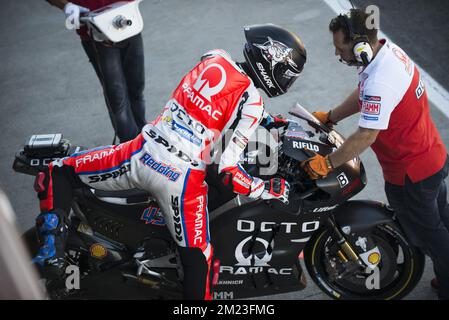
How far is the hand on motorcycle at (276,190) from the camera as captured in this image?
10.2ft

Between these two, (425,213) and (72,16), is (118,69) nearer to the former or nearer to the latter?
(72,16)

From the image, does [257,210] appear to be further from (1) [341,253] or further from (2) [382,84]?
(2) [382,84]

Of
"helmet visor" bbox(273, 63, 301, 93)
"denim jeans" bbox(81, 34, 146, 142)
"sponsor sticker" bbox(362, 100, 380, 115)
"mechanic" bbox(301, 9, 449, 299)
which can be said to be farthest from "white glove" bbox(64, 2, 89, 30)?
"sponsor sticker" bbox(362, 100, 380, 115)

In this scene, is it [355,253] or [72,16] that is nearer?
[355,253]

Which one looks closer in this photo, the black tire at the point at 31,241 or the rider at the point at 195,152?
the rider at the point at 195,152

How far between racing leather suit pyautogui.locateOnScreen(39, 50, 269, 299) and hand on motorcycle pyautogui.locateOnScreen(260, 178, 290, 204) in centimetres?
4

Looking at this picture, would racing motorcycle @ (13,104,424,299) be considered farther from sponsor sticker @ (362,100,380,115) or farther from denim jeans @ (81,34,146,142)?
denim jeans @ (81,34,146,142)

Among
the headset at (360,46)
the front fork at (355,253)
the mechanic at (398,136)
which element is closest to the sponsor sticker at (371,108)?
the mechanic at (398,136)

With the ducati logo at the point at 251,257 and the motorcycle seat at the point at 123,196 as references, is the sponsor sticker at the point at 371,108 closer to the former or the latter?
the ducati logo at the point at 251,257

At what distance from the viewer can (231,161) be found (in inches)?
120

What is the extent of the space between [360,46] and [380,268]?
5.31 ft

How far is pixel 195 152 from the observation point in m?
3.13

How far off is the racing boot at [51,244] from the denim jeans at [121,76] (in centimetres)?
202

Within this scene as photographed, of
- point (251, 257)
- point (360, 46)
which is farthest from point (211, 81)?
point (251, 257)
